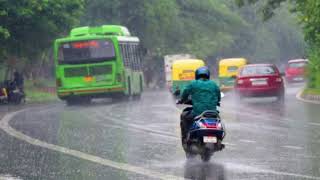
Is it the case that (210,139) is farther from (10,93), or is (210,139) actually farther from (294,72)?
(294,72)

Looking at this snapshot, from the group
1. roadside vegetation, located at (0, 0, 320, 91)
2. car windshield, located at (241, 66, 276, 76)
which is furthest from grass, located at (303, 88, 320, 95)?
car windshield, located at (241, 66, 276, 76)

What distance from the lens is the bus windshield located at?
39.0 m

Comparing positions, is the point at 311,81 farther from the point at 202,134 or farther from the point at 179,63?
the point at 202,134

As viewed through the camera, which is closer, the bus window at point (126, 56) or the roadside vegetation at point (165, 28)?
the bus window at point (126, 56)

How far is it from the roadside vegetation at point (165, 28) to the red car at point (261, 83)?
170 cm

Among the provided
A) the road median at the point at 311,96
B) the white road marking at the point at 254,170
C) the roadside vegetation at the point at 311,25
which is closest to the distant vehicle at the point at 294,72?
the roadside vegetation at the point at 311,25

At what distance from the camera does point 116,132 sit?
830 inches

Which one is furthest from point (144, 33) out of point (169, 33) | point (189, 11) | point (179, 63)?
point (179, 63)

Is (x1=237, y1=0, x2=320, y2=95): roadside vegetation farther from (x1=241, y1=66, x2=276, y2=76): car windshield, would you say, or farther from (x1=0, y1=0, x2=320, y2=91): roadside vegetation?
(x1=241, y1=66, x2=276, y2=76): car windshield

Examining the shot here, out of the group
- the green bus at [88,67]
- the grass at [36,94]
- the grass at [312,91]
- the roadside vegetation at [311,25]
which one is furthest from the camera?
the grass at [36,94]

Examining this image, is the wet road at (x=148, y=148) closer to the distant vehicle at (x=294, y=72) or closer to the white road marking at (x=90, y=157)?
the white road marking at (x=90, y=157)

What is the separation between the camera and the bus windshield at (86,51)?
39.0m

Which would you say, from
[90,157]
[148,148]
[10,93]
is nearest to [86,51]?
[10,93]

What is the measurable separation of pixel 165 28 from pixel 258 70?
36798mm
